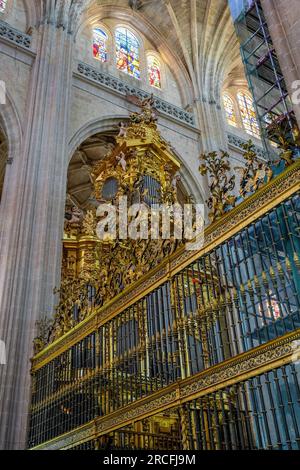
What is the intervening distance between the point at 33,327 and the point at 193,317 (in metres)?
4.98

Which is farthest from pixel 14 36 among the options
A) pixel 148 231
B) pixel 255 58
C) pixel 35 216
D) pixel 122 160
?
pixel 148 231

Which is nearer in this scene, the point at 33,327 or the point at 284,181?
the point at 284,181

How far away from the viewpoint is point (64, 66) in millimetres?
13211

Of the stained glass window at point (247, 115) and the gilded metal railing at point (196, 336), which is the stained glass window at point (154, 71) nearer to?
the stained glass window at point (247, 115)

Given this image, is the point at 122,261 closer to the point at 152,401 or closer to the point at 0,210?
the point at 152,401

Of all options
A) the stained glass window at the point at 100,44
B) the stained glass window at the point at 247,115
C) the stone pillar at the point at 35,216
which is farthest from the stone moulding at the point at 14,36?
the stained glass window at the point at 247,115

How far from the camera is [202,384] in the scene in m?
4.28

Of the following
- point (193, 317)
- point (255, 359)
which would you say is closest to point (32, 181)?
point (193, 317)

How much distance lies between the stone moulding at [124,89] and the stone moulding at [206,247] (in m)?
9.94

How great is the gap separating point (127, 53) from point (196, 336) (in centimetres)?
1408

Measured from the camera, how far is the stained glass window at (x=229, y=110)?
19484mm

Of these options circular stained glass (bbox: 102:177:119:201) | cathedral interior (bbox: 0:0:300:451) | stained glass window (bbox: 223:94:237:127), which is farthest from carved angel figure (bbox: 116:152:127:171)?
stained glass window (bbox: 223:94:237:127)

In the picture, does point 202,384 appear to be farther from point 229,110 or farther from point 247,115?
point 247,115
